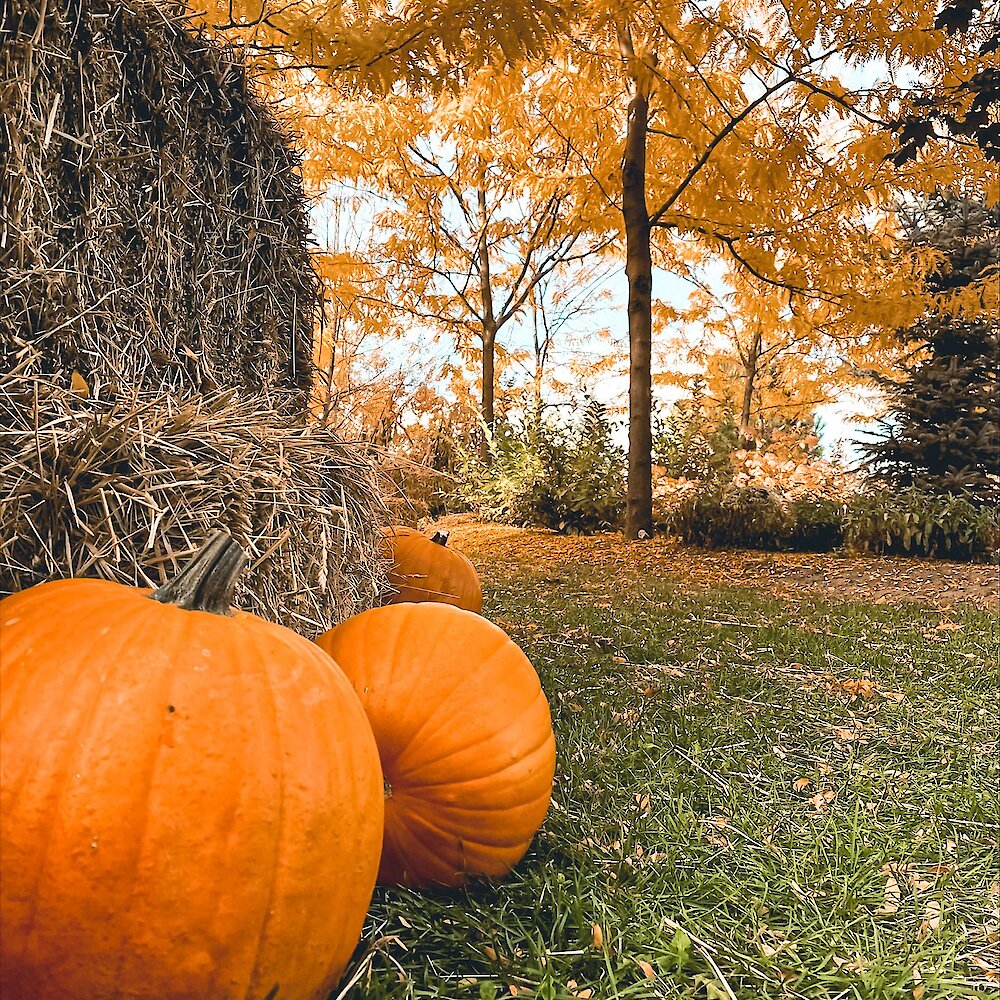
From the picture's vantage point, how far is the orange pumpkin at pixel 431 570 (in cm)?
272

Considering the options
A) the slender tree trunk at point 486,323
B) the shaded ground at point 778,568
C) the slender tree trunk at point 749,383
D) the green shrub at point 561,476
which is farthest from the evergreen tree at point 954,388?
the slender tree trunk at point 486,323

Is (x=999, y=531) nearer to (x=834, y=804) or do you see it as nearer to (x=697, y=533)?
(x=697, y=533)

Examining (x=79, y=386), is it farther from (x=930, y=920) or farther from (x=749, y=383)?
(x=749, y=383)

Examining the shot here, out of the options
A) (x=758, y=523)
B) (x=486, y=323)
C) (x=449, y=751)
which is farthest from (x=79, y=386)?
(x=486, y=323)

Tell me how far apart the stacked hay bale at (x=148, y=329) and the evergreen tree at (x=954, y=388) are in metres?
7.69

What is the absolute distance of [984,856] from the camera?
5.25ft

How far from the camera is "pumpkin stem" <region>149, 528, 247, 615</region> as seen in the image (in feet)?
3.62

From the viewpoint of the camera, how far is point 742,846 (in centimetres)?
160

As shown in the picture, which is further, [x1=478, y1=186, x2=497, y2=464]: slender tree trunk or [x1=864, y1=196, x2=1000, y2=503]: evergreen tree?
[x1=478, y1=186, x2=497, y2=464]: slender tree trunk

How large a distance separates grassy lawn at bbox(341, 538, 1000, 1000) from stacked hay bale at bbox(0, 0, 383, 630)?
73 centimetres

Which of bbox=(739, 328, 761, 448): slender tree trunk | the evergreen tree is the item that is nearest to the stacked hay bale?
the evergreen tree

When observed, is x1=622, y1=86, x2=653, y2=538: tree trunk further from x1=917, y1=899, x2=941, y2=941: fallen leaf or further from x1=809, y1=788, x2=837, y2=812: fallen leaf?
x1=917, y1=899, x2=941, y2=941: fallen leaf

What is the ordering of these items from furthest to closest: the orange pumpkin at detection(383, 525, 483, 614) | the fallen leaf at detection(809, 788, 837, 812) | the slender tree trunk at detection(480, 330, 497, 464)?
A: the slender tree trunk at detection(480, 330, 497, 464) → the orange pumpkin at detection(383, 525, 483, 614) → the fallen leaf at detection(809, 788, 837, 812)

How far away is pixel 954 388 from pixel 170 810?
926cm
